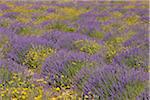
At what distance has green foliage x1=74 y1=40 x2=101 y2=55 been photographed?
251 inches

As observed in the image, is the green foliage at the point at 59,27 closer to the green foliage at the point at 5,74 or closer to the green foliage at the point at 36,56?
the green foliage at the point at 36,56

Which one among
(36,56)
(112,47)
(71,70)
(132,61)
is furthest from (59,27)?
(71,70)

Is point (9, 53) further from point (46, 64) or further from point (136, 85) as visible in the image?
point (136, 85)

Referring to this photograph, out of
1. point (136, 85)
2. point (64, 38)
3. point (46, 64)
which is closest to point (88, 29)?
point (64, 38)

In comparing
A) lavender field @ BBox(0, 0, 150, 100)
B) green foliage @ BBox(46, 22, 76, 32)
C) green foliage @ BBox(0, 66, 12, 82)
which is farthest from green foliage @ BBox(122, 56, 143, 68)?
green foliage @ BBox(46, 22, 76, 32)

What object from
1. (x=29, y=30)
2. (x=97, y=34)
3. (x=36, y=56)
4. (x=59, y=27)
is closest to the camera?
(x=36, y=56)

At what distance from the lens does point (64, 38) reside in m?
7.09

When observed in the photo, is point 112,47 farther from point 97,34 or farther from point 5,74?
point 5,74

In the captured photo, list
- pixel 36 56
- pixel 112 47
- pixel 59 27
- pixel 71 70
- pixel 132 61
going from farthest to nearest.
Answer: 1. pixel 59 27
2. pixel 112 47
3. pixel 36 56
4. pixel 132 61
5. pixel 71 70

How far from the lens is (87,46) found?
6.53 meters

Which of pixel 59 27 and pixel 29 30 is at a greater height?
pixel 29 30

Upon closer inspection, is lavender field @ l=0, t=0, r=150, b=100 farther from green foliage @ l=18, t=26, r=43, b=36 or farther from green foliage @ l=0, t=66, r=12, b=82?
green foliage @ l=18, t=26, r=43, b=36

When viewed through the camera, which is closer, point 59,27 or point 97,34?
point 97,34

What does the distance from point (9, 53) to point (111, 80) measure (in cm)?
247
